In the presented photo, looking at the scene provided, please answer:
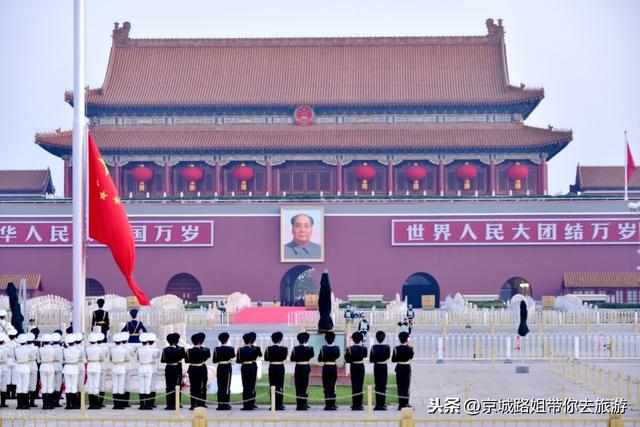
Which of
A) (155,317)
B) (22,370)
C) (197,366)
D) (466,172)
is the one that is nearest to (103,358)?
(22,370)

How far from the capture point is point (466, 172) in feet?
135

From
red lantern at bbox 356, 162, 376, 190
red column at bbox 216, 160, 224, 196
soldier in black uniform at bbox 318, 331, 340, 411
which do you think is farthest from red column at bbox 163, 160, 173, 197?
soldier in black uniform at bbox 318, 331, 340, 411

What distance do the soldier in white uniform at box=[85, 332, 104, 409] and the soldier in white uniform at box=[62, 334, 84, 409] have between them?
168mm

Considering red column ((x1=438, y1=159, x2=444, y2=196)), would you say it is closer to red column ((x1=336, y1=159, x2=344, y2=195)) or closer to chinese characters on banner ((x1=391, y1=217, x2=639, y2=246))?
chinese characters on banner ((x1=391, y1=217, x2=639, y2=246))

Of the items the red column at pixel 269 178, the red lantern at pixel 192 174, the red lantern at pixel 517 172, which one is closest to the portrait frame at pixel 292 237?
the red column at pixel 269 178

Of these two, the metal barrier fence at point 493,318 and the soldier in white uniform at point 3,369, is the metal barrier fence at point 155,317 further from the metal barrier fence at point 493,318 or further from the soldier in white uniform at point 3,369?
the soldier in white uniform at point 3,369

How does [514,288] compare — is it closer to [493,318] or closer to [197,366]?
[493,318]

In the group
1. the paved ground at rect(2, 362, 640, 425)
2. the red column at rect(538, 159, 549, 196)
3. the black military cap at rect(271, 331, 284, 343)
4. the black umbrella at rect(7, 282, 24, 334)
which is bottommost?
the paved ground at rect(2, 362, 640, 425)

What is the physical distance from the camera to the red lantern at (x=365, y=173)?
1622 inches

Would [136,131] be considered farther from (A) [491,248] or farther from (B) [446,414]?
(B) [446,414]

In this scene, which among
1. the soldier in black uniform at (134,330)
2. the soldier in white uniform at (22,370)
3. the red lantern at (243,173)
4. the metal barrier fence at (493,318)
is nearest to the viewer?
the soldier in white uniform at (22,370)

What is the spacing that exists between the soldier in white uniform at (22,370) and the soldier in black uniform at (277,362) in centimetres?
328

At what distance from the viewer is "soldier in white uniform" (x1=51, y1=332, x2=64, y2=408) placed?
15.3 metres

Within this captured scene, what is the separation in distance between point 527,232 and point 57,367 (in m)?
24.6
